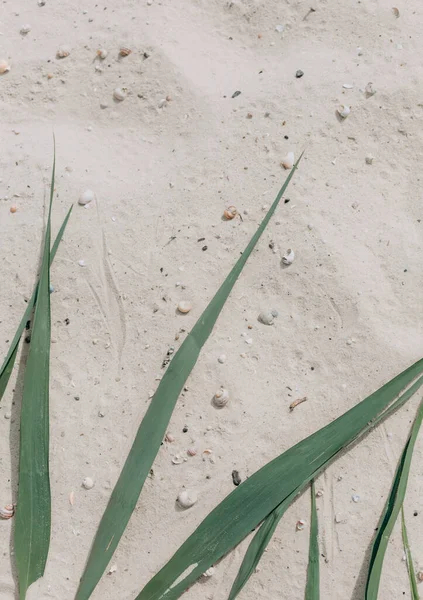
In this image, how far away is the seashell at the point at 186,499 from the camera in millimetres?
1511

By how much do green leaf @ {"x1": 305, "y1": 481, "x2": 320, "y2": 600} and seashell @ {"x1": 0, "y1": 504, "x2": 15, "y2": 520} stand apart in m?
0.73

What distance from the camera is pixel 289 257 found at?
1.65 metres

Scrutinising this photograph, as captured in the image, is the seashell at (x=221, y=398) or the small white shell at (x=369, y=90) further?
the small white shell at (x=369, y=90)

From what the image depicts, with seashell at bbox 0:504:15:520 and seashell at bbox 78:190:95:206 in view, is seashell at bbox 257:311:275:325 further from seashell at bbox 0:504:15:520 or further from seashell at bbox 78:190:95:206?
seashell at bbox 0:504:15:520

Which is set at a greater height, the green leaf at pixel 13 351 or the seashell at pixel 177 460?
the green leaf at pixel 13 351

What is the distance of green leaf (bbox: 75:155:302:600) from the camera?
144cm

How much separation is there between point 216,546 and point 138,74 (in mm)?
1288

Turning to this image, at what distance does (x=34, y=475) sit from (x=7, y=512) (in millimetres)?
140

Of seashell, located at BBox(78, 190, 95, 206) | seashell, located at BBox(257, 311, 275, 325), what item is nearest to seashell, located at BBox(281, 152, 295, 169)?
seashell, located at BBox(257, 311, 275, 325)

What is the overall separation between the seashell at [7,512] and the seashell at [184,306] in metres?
0.64

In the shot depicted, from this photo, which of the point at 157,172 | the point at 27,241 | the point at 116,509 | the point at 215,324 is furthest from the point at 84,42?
the point at 116,509

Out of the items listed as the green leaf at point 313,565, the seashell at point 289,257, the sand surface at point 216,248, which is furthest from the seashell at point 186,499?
the seashell at point 289,257

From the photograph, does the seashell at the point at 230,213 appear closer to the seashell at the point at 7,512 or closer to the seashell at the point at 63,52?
the seashell at the point at 63,52

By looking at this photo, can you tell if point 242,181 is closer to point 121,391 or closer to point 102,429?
point 121,391
